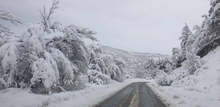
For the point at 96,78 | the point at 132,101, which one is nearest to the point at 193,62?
the point at 96,78

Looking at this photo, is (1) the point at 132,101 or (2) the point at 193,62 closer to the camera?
(1) the point at 132,101

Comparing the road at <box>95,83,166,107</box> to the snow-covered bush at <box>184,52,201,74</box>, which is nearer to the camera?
the road at <box>95,83,166,107</box>

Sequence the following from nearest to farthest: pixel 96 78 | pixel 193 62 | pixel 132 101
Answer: pixel 132 101
pixel 96 78
pixel 193 62

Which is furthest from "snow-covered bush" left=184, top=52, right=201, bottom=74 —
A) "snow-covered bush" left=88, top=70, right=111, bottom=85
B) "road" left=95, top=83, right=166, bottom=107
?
"road" left=95, top=83, right=166, bottom=107

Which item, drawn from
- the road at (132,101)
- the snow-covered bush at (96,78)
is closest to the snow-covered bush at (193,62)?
the snow-covered bush at (96,78)

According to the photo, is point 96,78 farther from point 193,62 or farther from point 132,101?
point 132,101

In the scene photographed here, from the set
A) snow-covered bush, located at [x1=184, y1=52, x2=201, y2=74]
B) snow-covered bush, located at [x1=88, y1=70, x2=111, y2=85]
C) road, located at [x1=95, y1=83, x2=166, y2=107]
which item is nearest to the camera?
road, located at [x1=95, y1=83, x2=166, y2=107]

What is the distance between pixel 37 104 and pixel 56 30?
6.91m

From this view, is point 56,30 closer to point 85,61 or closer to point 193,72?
point 85,61

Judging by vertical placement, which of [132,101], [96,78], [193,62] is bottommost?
[132,101]

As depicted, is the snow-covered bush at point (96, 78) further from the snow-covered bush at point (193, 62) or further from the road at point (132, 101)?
the road at point (132, 101)

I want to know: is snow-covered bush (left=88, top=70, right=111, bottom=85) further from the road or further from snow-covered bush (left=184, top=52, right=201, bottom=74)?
the road

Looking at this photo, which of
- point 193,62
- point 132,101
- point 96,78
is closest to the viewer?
point 132,101

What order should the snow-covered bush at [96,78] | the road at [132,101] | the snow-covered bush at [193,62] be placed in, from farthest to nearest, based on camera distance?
the snow-covered bush at [193,62] → the snow-covered bush at [96,78] → the road at [132,101]
